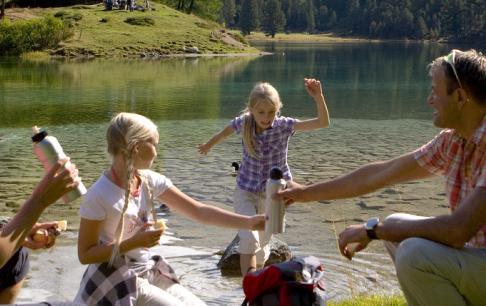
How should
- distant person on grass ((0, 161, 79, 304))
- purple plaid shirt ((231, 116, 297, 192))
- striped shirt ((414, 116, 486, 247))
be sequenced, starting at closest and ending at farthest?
distant person on grass ((0, 161, 79, 304)) < striped shirt ((414, 116, 486, 247)) < purple plaid shirt ((231, 116, 297, 192))

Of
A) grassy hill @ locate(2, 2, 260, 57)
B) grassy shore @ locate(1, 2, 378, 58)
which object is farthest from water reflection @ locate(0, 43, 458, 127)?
grassy hill @ locate(2, 2, 260, 57)

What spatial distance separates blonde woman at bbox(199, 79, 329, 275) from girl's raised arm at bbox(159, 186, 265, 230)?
2.19 metres

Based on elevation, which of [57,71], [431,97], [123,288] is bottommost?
[57,71]

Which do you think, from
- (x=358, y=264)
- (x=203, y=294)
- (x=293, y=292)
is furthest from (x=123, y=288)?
(x=358, y=264)

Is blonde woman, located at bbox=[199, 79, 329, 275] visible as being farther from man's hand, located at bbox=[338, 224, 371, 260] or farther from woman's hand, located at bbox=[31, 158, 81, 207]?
woman's hand, located at bbox=[31, 158, 81, 207]

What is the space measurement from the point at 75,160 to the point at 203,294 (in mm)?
9865

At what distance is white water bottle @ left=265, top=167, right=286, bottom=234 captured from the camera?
574cm

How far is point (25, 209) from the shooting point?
13.3 ft

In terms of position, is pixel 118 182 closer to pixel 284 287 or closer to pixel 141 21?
pixel 284 287

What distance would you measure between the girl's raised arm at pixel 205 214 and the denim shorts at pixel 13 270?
1.05 m

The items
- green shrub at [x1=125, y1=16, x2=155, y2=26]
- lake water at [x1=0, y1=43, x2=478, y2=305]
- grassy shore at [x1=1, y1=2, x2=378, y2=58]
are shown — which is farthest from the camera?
green shrub at [x1=125, y1=16, x2=155, y2=26]

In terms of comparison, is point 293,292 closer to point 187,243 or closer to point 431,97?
point 431,97

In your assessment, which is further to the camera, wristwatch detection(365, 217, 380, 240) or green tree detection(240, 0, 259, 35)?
green tree detection(240, 0, 259, 35)

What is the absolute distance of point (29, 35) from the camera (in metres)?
74.1
